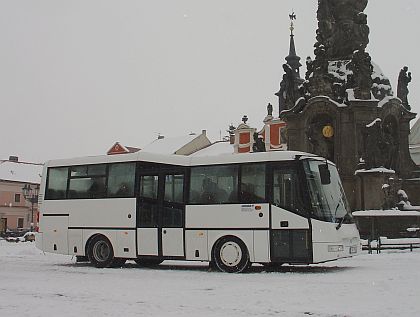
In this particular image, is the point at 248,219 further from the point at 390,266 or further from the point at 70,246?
the point at 70,246

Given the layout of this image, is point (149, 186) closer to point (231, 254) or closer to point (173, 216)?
point (173, 216)

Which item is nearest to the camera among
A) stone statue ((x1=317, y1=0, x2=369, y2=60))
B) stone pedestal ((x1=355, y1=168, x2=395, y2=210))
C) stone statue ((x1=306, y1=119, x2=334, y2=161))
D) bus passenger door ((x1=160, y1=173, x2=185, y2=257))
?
bus passenger door ((x1=160, y1=173, x2=185, y2=257))

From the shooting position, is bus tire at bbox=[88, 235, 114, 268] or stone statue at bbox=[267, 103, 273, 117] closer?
bus tire at bbox=[88, 235, 114, 268]

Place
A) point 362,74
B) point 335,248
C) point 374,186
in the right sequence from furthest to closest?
point 362,74 → point 374,186 → point 335,248

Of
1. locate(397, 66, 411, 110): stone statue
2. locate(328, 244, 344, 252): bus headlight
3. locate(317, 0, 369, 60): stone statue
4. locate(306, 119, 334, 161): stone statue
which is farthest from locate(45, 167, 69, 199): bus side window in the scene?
locate(397, 66, 411, 110): stone statue

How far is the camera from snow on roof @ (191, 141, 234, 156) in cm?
7431

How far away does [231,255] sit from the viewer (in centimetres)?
1580

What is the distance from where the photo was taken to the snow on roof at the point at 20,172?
263 ft

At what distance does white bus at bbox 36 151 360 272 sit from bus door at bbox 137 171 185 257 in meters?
0.03

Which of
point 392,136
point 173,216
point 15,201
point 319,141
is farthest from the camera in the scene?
point 15,201

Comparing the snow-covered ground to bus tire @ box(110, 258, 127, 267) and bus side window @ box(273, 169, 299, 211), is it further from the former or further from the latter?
bus side window @ box(273, 169, 299, 211)

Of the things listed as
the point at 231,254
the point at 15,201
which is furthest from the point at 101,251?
the point at 15,201

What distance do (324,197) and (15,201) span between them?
68.5m

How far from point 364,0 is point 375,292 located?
2250 centimetres
